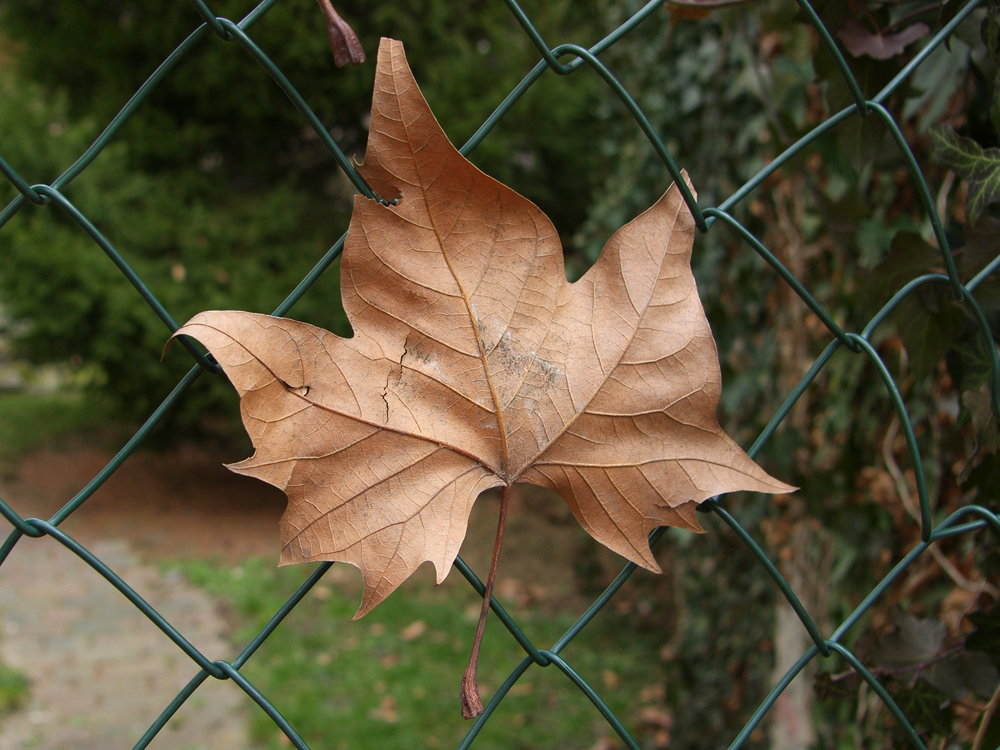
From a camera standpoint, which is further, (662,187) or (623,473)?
(662,187)

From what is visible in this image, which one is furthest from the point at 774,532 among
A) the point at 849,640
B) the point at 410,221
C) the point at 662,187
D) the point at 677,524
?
the point at 410,221

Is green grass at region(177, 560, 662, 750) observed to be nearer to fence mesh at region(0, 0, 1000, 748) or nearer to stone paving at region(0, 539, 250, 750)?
stone paving at region(0, 539, 250, 750)

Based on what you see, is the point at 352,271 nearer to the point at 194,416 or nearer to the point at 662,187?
the point at 662,187

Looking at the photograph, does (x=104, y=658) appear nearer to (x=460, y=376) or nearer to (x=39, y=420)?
(x=460, y=376)

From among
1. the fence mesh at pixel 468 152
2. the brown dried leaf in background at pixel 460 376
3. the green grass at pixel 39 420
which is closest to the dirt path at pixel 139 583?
the green grass at pixel 39 420

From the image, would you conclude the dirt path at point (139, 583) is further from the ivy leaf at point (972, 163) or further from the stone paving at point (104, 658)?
the ivy leaf at point (972, 163)

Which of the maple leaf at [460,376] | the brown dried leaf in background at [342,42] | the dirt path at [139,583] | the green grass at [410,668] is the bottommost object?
the green grass at [410,668]
